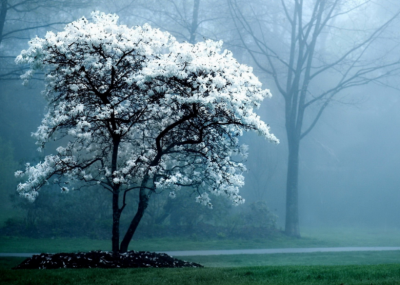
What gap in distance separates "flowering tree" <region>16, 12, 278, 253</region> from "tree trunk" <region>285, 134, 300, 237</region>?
10752 mm

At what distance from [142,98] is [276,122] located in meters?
28.6

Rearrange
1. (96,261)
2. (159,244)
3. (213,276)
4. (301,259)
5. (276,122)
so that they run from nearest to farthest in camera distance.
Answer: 1. (213,276)
2. (96,261)
3. (301,259)
4. (159,244)
5. (276,122)

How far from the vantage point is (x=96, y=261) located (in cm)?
1027

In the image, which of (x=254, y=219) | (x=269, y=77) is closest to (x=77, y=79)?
(x=254, y=219)

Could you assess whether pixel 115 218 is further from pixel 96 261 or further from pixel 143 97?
pixel 143 97

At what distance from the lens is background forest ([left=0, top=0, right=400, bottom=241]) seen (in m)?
20.8

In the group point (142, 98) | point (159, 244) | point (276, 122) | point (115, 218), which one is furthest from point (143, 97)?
point (276, 122)

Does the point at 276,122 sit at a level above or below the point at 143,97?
above

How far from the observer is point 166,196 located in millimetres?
21031

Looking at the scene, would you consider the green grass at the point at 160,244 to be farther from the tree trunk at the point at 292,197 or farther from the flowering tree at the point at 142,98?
the flowering tree at the point at 142,98

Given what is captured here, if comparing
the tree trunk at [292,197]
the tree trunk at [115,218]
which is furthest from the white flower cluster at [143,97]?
the tree trunk at [292,197]

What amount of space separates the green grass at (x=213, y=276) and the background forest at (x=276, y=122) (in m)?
9.72

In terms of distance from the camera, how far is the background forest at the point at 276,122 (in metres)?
20.8

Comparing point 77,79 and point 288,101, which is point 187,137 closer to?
point 77,79
